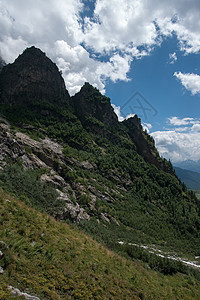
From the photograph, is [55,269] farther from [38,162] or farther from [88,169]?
[88,169]

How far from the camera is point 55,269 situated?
266 inches

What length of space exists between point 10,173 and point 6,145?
871 centimetres

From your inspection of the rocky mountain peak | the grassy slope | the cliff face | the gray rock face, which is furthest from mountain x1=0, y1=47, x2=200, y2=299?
the grassy slope

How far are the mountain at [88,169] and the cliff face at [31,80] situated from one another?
589 millimetres

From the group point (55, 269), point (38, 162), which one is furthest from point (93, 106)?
point (55, 269)

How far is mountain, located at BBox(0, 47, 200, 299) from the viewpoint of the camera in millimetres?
23812

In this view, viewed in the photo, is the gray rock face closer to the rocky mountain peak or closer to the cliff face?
the cliff face

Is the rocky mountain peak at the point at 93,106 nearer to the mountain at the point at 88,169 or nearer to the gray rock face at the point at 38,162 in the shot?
the mountain at the point at 88,169

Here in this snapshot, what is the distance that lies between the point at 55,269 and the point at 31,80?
10581 centimetres

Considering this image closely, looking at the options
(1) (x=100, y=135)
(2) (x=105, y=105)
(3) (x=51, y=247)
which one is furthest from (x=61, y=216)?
(2) (x=105, y=105)

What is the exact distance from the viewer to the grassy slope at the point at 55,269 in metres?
5.56

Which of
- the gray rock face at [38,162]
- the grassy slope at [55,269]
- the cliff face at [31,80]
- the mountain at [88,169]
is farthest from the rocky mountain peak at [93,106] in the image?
the grassy slope at [55,269]

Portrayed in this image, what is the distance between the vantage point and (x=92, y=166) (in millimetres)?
57969

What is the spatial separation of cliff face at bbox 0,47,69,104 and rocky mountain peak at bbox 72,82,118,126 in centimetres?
1213
